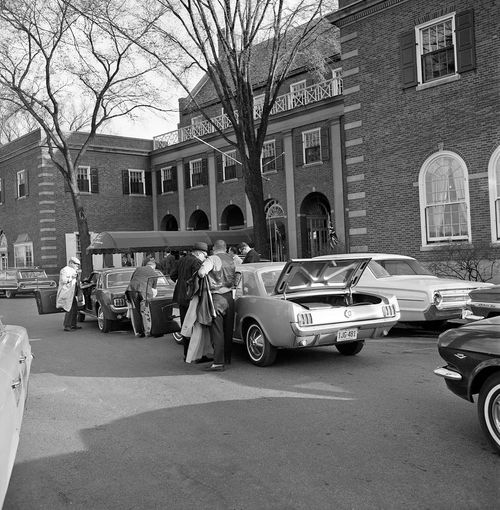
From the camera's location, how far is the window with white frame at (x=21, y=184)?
3575 cm

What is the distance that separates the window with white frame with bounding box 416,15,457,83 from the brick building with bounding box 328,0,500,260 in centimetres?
3

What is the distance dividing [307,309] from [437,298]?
142 inches

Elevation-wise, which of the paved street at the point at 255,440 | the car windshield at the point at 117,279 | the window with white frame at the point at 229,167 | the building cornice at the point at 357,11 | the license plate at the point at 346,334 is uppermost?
the building cornice at the point at 357,11

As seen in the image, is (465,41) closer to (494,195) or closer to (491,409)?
(494,195)

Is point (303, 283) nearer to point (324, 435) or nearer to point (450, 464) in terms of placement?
point (324, 435)

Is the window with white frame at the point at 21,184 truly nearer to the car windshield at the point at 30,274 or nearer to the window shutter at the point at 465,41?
the car windshield at the point at 30,274

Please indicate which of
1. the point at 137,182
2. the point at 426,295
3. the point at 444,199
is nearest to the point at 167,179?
the point at 137,182

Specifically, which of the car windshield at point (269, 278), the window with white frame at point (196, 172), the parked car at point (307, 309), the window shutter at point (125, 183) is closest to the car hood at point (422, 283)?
the parked car at point (307, 309)

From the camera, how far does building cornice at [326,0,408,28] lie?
17.7m

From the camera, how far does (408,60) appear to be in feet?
56.3

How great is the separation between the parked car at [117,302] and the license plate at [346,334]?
3.18m

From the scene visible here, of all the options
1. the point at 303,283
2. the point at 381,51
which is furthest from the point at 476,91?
the point at 303,283

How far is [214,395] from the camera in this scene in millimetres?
6324

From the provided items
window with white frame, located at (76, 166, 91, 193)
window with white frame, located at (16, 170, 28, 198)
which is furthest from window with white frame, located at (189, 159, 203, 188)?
window with white frame, located at (16, 170, 28, 198)
